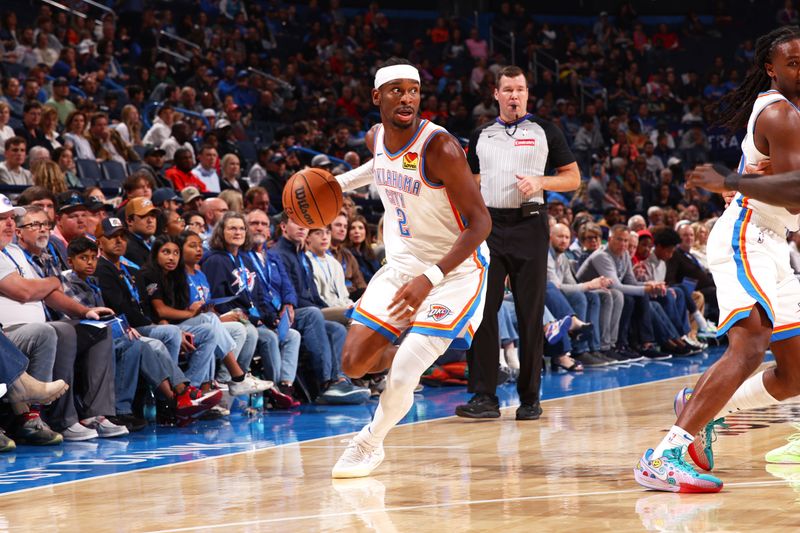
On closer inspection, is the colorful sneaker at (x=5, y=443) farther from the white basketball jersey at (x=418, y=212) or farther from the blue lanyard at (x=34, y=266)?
the white basketball jersey at (x=418, y=212)

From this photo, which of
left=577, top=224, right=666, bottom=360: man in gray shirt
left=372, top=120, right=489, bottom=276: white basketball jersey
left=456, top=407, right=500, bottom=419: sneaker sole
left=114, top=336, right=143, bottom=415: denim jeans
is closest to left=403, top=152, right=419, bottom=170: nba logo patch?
left=372, top=120, right=489, bottom=276: white basketball jersey

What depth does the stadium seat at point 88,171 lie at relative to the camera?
9961 millimetres

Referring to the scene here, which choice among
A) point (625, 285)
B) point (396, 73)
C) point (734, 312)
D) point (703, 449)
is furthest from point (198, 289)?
point (625, 285)

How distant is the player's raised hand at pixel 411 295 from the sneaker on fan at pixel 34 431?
2607 mm

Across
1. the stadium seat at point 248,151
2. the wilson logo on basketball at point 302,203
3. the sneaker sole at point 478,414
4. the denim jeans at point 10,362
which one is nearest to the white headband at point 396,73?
the wilson logo on basketball at point 302,203

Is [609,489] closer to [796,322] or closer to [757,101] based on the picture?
[796,322]

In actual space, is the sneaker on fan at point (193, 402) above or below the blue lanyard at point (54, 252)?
below

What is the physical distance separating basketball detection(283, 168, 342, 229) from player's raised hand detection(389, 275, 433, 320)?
2.68 ft

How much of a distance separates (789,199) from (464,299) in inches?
54.7

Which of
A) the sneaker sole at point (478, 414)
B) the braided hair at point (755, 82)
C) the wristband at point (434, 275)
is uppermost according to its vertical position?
the braided hair at point (755, 82)

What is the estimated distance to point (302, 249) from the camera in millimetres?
8250

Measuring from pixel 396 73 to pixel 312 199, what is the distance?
744 millimetres

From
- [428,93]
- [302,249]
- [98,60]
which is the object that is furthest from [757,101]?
[428,93]

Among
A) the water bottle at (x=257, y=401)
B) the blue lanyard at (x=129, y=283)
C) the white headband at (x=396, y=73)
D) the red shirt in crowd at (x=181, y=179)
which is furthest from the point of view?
the red shirt in crowd at (x=181, y=179)
